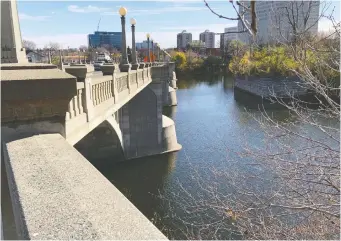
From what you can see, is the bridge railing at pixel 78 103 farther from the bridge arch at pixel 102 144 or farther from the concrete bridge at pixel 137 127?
the bridge arch at pixel 102 144

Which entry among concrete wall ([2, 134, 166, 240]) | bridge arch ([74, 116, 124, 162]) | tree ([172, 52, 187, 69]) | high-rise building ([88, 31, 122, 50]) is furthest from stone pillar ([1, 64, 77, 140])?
high-rise building ([88, 31, 122, 50])

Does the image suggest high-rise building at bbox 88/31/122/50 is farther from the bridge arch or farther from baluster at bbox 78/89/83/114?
baluster at bbox 78/89/83/114

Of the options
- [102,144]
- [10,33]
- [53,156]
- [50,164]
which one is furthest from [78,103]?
[102,144]

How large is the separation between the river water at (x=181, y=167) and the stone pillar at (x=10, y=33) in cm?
480

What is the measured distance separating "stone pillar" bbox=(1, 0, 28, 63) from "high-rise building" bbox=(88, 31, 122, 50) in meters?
90.8

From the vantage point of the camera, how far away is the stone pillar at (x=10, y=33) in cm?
642

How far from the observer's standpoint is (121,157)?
69.1ft

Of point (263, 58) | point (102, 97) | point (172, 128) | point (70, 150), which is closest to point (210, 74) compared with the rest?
point (263, 58)

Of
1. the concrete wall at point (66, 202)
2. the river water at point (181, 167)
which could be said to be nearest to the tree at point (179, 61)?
the river water at point (181, 167)

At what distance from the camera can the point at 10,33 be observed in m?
6.57

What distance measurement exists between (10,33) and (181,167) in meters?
14.2

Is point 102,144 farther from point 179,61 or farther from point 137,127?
point 179,61

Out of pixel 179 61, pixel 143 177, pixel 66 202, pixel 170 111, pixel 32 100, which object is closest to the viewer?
pixel 66 202

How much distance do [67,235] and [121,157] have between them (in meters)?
19.6
